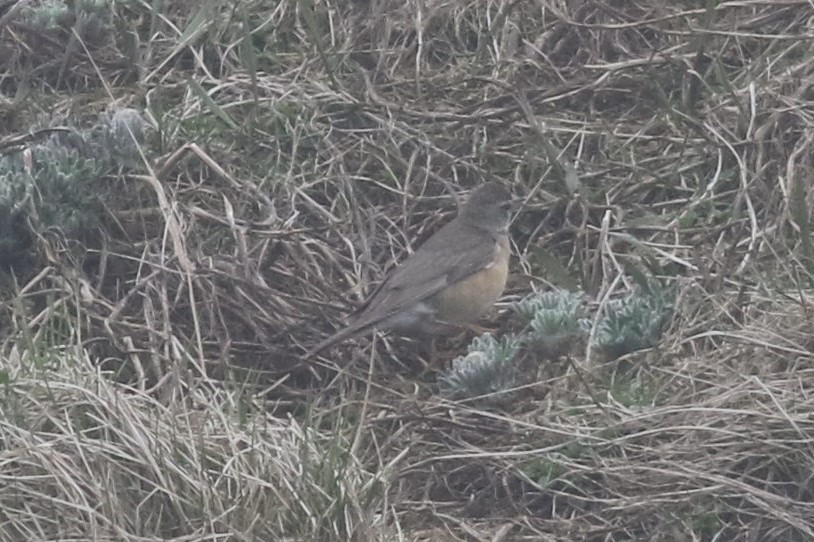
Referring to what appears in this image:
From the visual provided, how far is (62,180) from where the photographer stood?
238 inches

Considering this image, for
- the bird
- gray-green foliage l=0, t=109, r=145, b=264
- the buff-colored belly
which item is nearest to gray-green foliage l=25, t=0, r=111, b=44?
gray-green foliage l=0, t=109, r=145, b=264

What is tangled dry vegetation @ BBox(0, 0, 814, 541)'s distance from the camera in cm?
449

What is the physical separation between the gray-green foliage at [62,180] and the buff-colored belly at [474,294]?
1.34 metres

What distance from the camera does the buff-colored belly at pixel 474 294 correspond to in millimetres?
6039

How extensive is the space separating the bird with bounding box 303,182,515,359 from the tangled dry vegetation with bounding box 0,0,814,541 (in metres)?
0.16

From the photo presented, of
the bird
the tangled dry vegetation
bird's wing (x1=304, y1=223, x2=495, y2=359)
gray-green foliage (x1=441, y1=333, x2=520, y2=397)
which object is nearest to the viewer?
the tangled dry vegetation

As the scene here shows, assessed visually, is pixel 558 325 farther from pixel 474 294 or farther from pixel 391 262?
pixel 391 262

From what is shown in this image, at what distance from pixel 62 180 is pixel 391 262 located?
1.28m

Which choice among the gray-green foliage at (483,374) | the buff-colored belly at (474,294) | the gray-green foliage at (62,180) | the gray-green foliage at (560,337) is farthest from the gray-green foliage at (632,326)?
the gray-green foliage at (62,180)

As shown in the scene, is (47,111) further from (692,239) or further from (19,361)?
(692,239)

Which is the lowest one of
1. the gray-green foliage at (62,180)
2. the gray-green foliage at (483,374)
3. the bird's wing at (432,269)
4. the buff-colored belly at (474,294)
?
the buff-colored belly at (474,294)

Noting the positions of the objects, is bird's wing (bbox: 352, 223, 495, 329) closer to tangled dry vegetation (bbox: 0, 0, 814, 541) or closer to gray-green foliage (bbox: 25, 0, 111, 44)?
tangled dry vegetation (bbox: 0, 0, 814, 541)

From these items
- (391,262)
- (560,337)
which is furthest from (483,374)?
(391,262)

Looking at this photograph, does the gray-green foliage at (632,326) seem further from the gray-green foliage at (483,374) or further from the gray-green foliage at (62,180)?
the gray-green foliage at (62,180)
